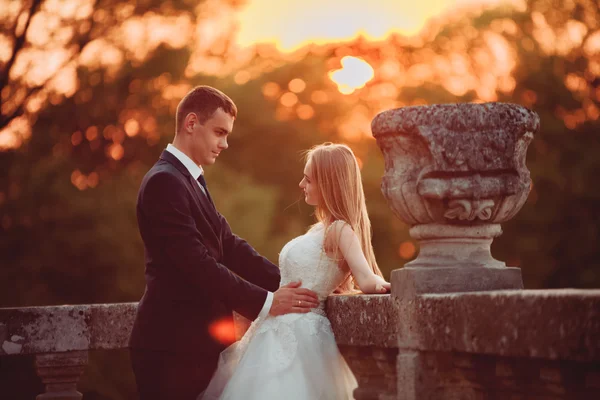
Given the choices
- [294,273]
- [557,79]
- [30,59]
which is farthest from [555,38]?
[294,273]

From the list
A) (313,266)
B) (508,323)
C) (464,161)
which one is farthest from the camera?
(313,266)

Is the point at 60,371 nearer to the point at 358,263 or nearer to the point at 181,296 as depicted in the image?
the point at 181,296

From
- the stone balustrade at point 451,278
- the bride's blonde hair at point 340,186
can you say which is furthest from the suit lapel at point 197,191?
the stone balustrade at point 451,278

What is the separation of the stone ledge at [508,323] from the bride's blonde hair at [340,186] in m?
0.85

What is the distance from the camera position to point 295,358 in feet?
13.4

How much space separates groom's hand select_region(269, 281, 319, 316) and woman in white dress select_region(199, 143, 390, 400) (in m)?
0.03

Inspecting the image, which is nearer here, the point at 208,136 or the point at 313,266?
the point at 313,266

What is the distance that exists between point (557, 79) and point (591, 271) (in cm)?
476

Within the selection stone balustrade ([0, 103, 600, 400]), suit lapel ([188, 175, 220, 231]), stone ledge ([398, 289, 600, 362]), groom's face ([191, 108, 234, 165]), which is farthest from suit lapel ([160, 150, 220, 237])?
stone ledge ([398, 289, 600, 362])

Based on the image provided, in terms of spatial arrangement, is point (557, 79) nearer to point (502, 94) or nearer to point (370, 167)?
point (502, 94)

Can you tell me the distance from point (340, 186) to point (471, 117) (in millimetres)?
1025

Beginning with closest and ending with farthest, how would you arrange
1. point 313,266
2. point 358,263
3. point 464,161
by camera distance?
point 464,161 → point 358,263 → point 313,266

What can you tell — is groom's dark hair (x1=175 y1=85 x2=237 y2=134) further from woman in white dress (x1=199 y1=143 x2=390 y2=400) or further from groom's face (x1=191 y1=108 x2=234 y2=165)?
woman in white dress (x1=199 y1=143 x2=390 y2=400)

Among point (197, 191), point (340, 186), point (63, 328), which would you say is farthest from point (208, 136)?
point (63, 328)
